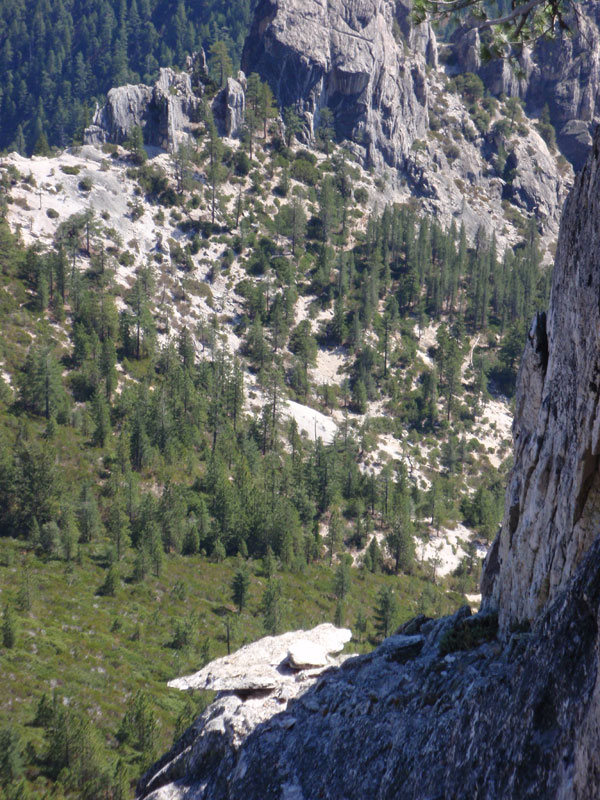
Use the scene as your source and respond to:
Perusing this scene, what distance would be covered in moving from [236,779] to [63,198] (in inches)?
4265

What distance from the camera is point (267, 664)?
23672mm

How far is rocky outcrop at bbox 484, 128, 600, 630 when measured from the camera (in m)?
11.5

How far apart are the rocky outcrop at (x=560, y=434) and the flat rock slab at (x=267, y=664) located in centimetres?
834

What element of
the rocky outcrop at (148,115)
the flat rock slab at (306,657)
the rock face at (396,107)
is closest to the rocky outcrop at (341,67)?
the rock face at (396,107)

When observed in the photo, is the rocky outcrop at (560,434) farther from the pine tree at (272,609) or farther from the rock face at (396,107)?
the rock face at (396,107)

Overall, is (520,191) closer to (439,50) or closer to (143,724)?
(439,50)

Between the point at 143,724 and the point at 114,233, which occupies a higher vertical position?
the point at 114,233

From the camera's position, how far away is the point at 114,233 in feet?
360

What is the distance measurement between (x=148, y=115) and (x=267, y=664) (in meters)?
128

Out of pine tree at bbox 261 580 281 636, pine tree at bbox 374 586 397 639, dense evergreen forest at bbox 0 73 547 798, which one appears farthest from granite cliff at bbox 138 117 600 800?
pine tree at bbox 374 586 397 639

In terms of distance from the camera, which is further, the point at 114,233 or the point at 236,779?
the point at 114,233

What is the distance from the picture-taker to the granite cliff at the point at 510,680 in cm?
920

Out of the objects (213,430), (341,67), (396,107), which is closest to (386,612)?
(213,430)

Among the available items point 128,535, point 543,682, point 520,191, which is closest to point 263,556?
point 128,535
